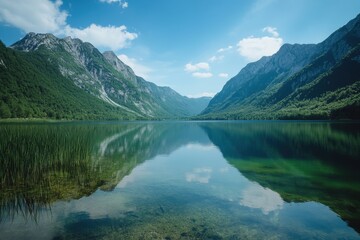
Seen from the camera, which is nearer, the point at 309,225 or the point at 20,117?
the point at 309,225

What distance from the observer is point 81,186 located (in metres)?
20.6

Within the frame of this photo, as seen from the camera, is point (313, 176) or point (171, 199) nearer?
point (171, 199)

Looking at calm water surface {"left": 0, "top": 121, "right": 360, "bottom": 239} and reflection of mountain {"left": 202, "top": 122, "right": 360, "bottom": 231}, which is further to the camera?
reflection of mountain {"left": 202, "top": 122, "right": 360, "bottom": 231}

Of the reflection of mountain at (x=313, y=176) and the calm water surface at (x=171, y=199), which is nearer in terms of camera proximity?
the calm water surface at (x=171, y=199)

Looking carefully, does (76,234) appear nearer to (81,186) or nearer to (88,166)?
(81,186)

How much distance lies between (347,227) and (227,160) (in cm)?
2328

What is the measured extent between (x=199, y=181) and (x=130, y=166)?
9.92 m

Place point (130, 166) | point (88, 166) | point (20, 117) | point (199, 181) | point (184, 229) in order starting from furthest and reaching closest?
point (20, 117) < point (130, 166) < point (88, 166) < point (199, 181) < point (184, 229)

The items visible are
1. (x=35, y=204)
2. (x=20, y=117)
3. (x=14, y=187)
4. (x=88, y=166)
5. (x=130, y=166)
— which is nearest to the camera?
(x=35, y=204)

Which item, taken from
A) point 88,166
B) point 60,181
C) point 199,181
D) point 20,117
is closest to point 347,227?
point 199,181

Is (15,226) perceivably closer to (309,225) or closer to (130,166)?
(309,225)

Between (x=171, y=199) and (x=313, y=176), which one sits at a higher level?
(x=171, y=199)

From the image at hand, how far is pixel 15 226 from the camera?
12844 mm

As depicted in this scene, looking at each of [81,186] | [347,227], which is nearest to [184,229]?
[347,227]
